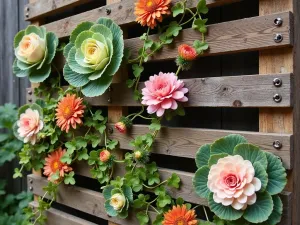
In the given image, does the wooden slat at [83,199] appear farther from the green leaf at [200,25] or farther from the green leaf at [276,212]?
the green leaf at [200,25]

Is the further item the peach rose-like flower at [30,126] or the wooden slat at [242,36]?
the peach rose-like flower at [30,126]

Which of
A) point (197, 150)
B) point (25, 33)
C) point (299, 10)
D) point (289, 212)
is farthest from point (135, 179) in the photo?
point (25, 33)

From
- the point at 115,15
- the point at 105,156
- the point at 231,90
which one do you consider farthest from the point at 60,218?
the point at 231,90

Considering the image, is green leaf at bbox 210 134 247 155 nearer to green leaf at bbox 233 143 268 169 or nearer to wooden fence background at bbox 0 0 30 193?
green leaf at bbox 233 143 268 169

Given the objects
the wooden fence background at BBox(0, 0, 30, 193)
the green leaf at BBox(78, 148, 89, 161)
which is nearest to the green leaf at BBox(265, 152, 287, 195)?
the green leaf at BBox(78, 148, 89, 161)

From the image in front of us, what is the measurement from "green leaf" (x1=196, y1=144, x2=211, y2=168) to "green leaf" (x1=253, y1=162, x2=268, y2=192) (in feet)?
0.49

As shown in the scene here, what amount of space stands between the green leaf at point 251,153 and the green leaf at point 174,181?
0.83ft

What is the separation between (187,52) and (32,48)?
31.3 inches

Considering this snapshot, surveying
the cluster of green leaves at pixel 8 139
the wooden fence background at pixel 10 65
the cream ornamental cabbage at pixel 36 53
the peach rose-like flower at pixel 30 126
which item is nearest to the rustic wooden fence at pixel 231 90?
the cream ornamental cabbage at pixel 36 53

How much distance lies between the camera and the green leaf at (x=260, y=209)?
0.97 m

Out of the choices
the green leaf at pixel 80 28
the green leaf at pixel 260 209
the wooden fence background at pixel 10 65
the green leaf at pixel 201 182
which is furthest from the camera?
the wooden fence background at pixel 10 65

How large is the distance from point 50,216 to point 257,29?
1.29 meters

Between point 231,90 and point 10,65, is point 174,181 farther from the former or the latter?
point 10,65

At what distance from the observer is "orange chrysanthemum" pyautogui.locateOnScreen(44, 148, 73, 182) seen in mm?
1562
